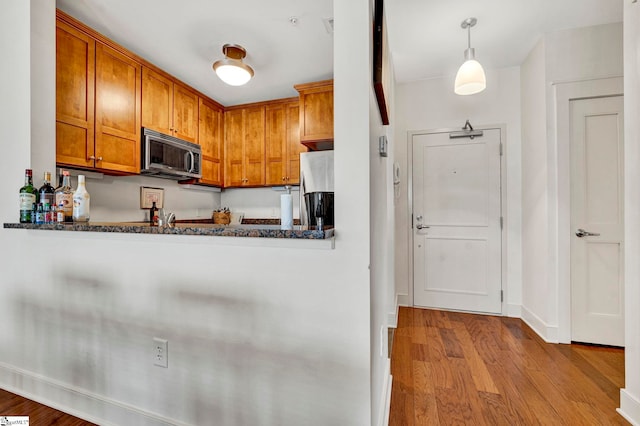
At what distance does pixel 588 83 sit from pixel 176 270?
3348 millimetres

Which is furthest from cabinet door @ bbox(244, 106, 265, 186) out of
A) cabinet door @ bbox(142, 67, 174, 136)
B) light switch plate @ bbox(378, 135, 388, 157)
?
light switch plate @ bbox(378, 135, 388, 157)

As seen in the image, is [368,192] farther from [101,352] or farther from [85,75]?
[85,75]

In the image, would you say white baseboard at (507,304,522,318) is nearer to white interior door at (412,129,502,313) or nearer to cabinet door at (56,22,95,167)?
white interior door at (412,129,502,313)

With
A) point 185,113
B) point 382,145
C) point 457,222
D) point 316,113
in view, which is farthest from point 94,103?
point 457,222

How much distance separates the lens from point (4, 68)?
1.74 m

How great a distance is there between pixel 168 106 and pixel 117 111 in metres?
0.59

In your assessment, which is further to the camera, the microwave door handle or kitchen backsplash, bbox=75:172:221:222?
the microwave door handle

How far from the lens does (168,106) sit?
2994 millimetres

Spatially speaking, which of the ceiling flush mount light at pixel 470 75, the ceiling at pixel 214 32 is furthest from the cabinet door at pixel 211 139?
the ceiling flush mount light at pixel 470 75

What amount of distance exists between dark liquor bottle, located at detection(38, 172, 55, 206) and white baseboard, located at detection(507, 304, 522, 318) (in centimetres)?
390

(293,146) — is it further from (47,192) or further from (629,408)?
(629,408)

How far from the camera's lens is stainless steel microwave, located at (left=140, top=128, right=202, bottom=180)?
271cm

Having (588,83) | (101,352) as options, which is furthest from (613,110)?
(101,352)

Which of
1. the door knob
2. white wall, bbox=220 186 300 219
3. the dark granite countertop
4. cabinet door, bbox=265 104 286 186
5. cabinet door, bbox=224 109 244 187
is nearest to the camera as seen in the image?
the dark granite countertop
